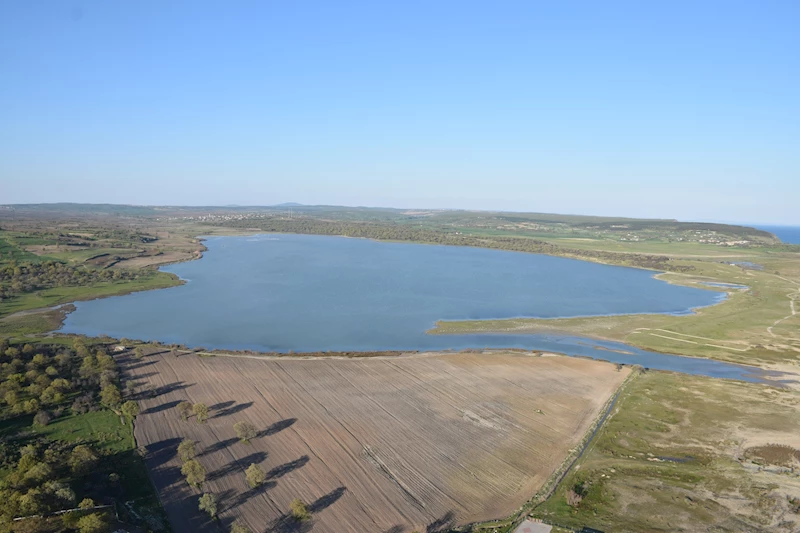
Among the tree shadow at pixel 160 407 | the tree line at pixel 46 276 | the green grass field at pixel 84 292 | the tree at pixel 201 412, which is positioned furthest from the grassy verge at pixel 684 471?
Answer: the tree line at pixel 46 276

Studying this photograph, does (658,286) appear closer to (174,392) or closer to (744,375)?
(744,375)

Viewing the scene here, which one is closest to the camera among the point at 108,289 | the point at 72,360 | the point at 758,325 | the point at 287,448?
the point at 287,448

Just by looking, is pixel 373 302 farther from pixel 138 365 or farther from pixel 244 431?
pixel 244 431

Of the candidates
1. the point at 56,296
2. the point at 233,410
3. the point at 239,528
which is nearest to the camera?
the point at 239,528

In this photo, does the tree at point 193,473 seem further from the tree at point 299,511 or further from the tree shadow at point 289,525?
the tree at point 299,511

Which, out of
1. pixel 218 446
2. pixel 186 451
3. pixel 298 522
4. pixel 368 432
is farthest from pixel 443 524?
pixel 186 451

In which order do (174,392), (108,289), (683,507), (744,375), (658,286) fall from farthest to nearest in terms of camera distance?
(658,286) < (108,289) < (744,375) < (174,392) < (683,507)

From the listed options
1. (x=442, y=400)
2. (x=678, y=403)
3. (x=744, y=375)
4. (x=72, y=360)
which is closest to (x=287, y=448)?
(x=442, y=400)

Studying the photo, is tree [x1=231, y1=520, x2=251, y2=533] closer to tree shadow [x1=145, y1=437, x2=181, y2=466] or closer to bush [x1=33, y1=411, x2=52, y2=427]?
tree shadow [x1=145, y1=437, x2=181, y2=466]
